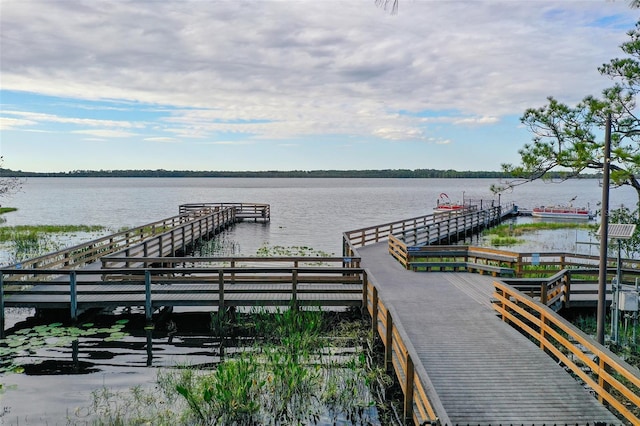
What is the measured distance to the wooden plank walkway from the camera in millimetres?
6176

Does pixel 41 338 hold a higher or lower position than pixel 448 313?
lower

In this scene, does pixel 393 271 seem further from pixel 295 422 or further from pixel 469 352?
pixel 295 422

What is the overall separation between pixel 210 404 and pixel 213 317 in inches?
178

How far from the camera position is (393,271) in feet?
51.8

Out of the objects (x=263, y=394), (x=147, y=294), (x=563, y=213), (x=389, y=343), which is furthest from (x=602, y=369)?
(x=563, y=213)

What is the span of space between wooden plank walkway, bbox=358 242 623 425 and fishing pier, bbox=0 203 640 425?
2 cm

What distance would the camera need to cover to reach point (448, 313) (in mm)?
10516

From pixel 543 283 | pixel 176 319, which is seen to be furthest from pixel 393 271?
pixel 176 319

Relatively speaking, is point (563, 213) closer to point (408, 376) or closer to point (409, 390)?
point (409, 390)

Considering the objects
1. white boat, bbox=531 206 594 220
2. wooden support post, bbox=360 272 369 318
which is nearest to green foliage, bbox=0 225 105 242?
wooden support post, bbox=360 272 369 318

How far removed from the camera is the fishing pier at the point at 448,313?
6301 millimetres

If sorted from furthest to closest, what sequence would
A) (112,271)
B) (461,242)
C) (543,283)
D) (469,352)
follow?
(461,242) → (112,271) → (543,283) → (469,352)

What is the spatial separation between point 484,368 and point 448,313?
3025 millimetres

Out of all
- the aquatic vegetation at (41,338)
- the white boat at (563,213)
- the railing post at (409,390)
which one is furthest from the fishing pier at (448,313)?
the white boat at (563,213)
